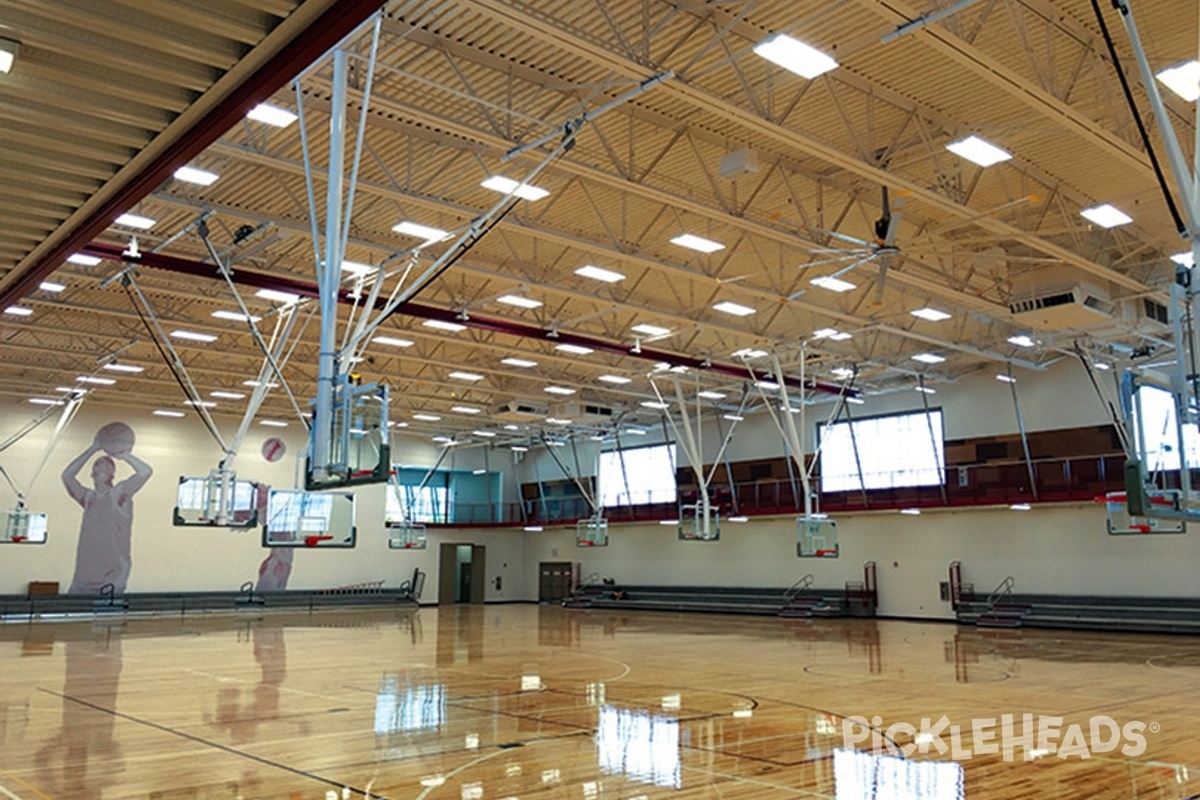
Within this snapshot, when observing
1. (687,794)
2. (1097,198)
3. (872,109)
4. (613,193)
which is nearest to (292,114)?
(613,193)

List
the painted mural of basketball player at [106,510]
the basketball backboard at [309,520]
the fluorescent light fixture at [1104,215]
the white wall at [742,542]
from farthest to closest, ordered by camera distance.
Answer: the painted mural of basketball player at [106,510] < the white wall at [742,542] < the basketball backboard at [309,520] < the fluorescent light fixture at [1104,215]

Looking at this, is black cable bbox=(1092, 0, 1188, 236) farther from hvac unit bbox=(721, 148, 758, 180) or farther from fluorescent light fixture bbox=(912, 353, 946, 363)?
fluorescent light fixture bbox=(912, 353, 946, 363)

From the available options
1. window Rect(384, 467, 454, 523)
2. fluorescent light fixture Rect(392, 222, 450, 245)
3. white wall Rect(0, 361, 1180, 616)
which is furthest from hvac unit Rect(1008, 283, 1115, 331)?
window Rect(384, 467, 454, 523)

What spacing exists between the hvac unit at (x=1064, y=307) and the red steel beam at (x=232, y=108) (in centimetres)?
1784

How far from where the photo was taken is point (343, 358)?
1130cm

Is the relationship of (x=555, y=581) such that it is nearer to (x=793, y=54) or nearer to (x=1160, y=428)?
(x=1160, y=428)

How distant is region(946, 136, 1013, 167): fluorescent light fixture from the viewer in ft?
44.0

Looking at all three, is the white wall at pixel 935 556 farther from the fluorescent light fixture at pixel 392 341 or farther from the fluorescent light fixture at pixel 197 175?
the fluorescent light fixture at pixel 197 175

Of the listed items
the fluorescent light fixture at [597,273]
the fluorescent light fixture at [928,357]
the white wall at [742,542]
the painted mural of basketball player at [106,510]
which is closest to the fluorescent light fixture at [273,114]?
the fluorescent light fixture at [597,273]

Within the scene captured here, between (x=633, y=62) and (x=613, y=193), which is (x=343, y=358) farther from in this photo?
(x=613, y=193)

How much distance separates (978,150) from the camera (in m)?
13.5

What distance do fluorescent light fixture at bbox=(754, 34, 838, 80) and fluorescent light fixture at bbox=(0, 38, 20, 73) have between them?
7.38m

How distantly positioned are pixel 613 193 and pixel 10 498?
29348 millimetres

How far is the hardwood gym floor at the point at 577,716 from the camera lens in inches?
346
